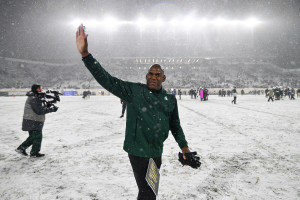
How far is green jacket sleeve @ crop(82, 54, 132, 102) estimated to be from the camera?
1.56m

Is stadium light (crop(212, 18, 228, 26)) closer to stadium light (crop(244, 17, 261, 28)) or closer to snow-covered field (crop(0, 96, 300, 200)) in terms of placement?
stadium light (crop(244, 17, 261, 28))

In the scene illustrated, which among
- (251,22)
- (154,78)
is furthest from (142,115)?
(251,22)

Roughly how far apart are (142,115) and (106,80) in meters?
0.43

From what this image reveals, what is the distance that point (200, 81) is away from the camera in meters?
49.8

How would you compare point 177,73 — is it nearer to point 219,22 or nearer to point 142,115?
point 219,22

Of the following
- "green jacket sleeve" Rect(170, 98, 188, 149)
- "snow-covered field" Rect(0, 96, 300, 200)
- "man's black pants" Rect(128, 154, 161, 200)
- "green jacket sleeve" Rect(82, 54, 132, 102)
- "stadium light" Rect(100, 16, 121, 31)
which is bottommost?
"snow-covered field" Rect(0, 96, 300, 200)

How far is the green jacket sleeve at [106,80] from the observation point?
156 cm

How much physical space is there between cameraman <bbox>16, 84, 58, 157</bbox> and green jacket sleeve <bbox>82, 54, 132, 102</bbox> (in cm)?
257

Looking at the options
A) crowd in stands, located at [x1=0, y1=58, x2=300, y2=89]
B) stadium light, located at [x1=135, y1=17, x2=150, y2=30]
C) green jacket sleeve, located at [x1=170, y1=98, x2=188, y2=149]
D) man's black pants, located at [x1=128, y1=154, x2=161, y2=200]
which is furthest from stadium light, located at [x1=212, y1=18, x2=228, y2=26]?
man's black pants, located at [x1=128, y1=154, x2=161, y2=200]

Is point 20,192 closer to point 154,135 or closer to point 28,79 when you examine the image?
point 154,135

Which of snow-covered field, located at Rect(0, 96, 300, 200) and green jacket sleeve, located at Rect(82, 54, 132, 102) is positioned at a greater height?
green jacket sleeve, located at Rect(82, 54, 132, 102)

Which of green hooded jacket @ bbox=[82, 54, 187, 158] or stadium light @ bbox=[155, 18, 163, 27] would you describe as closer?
green hooded jacket @ bbox=[82, 54, 187, 158]

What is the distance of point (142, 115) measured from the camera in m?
1.65

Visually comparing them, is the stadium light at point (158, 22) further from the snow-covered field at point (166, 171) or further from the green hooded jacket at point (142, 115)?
the green hooded jacket at point (142, 115)
